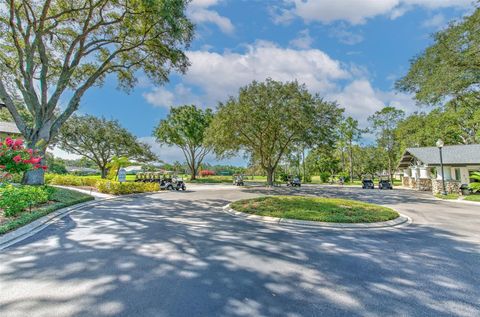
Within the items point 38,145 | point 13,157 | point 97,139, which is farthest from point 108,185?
point 97,139

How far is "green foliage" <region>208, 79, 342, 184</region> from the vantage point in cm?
2244

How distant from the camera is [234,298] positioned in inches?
115

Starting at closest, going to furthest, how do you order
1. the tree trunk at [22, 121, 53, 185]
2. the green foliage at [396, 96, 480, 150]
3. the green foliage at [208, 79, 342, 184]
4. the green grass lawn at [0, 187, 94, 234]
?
1. the green grass lawn at [0, 187, 94, 234]
2. the tree trunk at [22, 121, 53, 185]
3. the green foliage at [208, 79, 342, 184]
4. the green foliage at [396, 96, 480, 150]

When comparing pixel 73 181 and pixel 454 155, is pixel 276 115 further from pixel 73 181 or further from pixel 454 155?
pixel 73 181

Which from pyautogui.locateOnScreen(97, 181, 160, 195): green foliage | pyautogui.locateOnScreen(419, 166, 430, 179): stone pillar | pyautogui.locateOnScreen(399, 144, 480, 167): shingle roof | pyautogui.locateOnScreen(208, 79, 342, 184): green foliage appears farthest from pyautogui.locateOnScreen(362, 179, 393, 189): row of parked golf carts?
pyautogui.locateOnScreen(97, 181, 160, 195): green foliage

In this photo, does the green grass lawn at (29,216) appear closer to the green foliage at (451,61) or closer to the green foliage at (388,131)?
the green foliage at (451,61)

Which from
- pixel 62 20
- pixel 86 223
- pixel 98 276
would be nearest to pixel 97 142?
pixel 62 20

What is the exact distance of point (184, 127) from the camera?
3919 cm

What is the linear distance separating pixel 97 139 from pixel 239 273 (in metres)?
35.3

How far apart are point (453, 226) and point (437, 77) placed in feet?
40.7

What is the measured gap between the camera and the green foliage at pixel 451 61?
45.3ft

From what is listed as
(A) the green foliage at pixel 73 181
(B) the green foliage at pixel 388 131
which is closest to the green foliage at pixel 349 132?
(B) the green foliage at pixel 388 131

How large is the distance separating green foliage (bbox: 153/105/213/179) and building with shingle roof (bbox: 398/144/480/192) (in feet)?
96.6

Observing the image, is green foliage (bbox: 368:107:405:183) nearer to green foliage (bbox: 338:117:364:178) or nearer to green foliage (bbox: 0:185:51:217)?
green foliage (bbox: 338:117:364:178)
